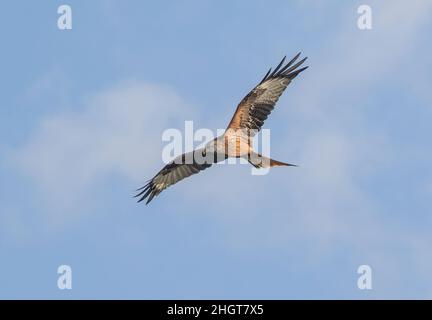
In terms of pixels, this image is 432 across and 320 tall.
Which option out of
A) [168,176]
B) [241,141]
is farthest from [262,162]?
[168,176]

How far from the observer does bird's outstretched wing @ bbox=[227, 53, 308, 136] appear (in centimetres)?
1980

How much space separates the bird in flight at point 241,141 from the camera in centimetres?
1938

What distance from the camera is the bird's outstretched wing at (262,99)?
19.8 meters

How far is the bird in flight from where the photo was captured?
19375 mm

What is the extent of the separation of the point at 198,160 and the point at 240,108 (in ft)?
4.74

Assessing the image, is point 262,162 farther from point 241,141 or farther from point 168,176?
point 168,176

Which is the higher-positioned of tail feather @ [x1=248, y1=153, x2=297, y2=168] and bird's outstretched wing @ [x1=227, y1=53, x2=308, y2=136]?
bird's outstretched wing @ [x1=227, y1=53, x2=308, y2=136]

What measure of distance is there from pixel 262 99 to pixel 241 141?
47.1 inches

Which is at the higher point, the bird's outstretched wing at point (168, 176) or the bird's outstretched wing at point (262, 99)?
A: the bird's outstretched wing at point (262, 99)

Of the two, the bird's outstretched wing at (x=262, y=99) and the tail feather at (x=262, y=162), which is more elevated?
the bird's outstretched wing at (x=262, y=99)

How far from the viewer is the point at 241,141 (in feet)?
64.0

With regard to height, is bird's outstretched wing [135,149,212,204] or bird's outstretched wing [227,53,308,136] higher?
bird's outstretched wing [227,53,308,136]
